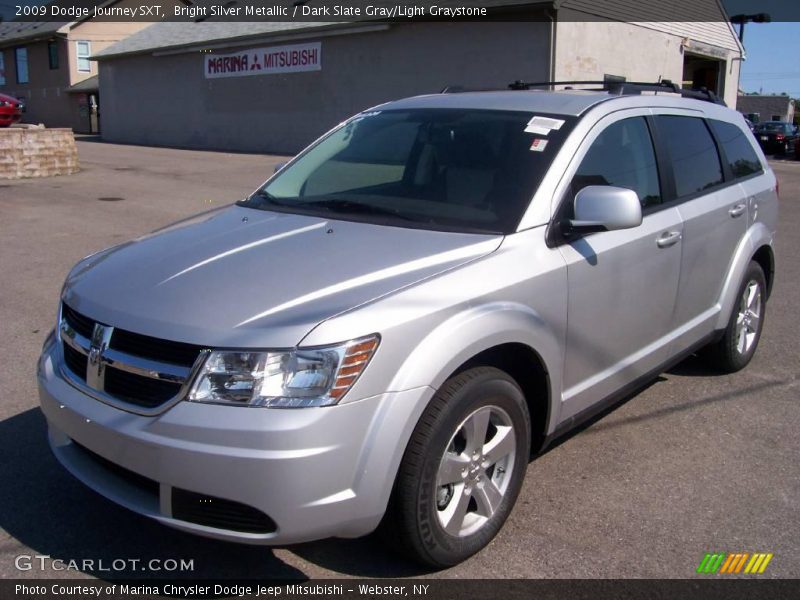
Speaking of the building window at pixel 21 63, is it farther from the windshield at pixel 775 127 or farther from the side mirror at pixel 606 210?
the side mirror at pixel 606 210

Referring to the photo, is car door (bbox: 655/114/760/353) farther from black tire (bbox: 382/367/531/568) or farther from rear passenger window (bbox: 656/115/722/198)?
black tire (bbox: 382/367/531/568)

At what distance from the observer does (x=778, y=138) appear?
106ft

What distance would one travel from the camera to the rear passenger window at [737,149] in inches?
207

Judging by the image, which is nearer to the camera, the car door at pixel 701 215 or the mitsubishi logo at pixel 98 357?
the mitsubishi logo at pixel 98 357

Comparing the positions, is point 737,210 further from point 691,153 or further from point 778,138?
point 778,138

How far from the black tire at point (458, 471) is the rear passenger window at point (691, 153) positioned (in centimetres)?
196

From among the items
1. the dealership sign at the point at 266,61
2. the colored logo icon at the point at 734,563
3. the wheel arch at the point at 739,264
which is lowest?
the colored logo icon at the point at 734,563

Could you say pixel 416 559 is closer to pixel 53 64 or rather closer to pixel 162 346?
pixel 162 346

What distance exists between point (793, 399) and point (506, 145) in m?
2.60

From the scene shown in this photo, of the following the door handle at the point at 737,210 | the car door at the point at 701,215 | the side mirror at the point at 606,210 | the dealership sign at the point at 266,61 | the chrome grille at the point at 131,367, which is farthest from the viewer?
the dealership sign at the point at 266,61

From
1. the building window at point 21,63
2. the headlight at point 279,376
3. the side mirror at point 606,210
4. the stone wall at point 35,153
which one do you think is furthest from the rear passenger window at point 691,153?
the building window at point 21,63

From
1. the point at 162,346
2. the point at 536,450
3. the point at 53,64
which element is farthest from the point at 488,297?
the point at 53,64

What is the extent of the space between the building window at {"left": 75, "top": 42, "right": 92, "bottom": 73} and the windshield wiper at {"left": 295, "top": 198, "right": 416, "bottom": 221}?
44.1 m

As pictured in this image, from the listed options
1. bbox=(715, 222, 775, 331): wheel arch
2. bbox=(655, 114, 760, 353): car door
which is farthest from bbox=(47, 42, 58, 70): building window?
bbox=(715, 222, 775, 331): wheel arch
